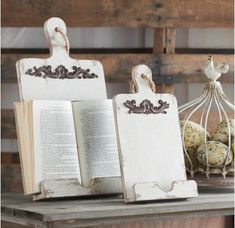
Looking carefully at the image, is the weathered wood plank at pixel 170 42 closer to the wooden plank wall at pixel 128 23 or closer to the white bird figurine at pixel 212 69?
the wooden plank wall at pixel 128 23

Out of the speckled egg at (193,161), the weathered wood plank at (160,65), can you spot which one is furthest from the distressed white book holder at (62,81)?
the weathered wood plank at (160,65)

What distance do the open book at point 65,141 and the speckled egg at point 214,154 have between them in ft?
0.82

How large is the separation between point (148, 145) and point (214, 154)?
257 mm

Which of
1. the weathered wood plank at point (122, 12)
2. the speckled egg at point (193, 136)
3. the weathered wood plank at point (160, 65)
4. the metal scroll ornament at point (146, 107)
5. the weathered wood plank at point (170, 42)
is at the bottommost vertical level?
the speckled egg at point (193, 136)

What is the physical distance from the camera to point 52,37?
1.84 meters

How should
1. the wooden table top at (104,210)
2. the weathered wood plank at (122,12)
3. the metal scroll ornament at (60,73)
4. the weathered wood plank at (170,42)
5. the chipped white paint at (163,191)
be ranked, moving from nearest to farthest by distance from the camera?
the wooden table top at (104,210), the chipped white paint at (163,191), the metal scroll ornament at (60,73), the weathered wood plank at (122,12), the weathered wood plank at (170,42)

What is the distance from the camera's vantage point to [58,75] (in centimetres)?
183

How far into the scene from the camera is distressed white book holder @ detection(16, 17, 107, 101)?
5.87ft

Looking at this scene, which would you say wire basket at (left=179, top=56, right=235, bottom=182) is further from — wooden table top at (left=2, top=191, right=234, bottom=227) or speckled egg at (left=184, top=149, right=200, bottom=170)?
wooden table top at (left=2, top=191, right=234, bottom=227)

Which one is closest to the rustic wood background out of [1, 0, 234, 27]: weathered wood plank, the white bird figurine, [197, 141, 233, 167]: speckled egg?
[1, 0, 234, 27]: weathered wood plank

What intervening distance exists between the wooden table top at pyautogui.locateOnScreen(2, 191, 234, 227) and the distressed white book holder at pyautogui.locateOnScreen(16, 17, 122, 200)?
30 millimetres

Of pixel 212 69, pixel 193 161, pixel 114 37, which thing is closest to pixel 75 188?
pixel 193 161

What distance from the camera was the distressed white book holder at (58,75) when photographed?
5.87 ft

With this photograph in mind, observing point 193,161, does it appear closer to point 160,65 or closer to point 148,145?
point 148,145
